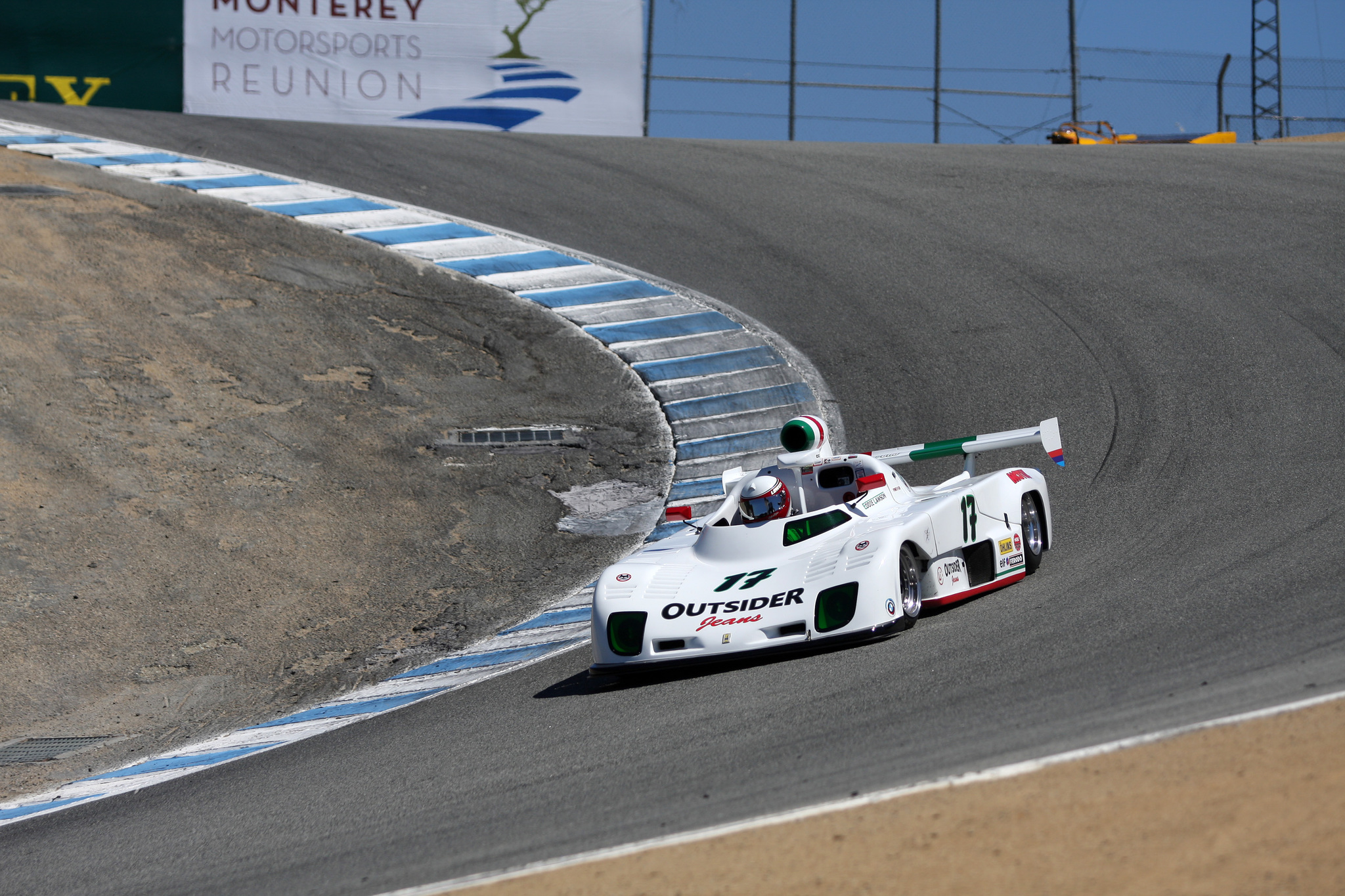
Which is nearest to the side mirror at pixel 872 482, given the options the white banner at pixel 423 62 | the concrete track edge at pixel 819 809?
the concrete track edge at pixel 819 809

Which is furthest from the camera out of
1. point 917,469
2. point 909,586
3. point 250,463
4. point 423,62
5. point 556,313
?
point 423,62

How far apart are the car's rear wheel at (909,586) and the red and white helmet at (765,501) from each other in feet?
3.06

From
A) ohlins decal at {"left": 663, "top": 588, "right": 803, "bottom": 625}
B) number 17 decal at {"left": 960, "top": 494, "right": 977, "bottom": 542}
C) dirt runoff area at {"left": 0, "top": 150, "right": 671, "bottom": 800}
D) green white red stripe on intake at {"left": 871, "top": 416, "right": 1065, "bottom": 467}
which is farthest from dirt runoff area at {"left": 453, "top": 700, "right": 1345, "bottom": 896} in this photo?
dirt runoff area at {"left": 0, "top": 150, "right": 671, "bottom": 800}

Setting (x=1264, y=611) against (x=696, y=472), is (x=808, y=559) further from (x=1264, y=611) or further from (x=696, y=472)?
(x=696, y=472)

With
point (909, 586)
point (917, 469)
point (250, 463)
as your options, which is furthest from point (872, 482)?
point (250, 463)

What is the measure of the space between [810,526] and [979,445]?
180cm

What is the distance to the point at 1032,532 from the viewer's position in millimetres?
8859

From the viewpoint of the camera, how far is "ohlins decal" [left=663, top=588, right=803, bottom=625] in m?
7.08

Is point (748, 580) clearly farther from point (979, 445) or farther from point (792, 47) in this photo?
point (792, 47)

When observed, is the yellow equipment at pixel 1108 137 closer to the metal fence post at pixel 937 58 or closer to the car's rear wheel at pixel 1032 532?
the metal fence post at pixel 937 58

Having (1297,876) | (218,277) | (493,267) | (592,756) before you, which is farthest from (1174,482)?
(218,277)

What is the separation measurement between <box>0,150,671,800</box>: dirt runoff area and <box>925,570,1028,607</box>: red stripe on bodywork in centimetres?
359

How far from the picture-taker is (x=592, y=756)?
5.73 m

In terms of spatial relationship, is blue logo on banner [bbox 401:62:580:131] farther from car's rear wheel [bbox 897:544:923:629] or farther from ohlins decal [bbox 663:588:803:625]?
ohlins decal [bbox 663:588:803:625]
